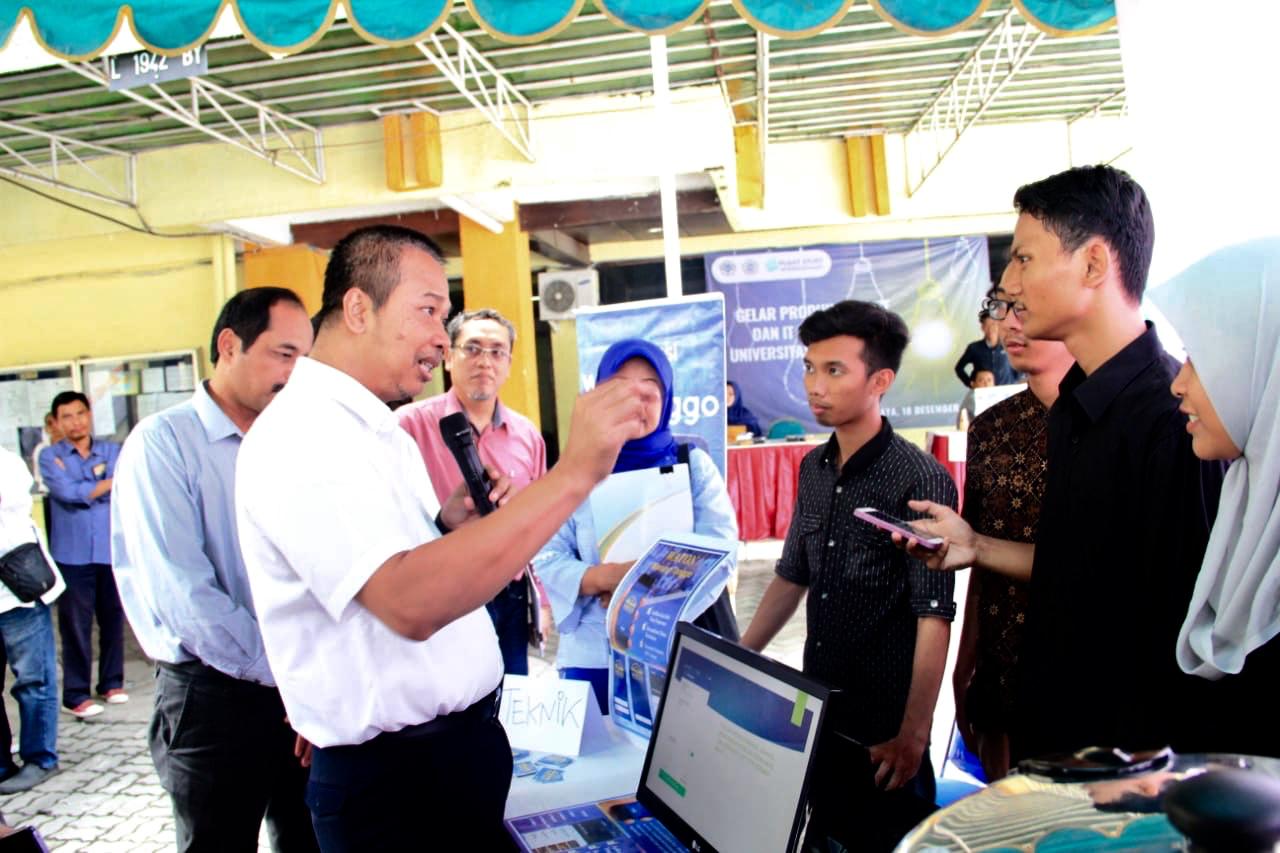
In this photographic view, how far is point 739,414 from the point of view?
10.7 m

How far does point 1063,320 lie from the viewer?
5.09ft

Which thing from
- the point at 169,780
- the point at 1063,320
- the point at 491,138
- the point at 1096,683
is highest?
the point at 491,138

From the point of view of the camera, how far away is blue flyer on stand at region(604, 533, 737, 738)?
174 centimetres

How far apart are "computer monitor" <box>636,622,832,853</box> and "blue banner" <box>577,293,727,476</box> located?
2.05 metres

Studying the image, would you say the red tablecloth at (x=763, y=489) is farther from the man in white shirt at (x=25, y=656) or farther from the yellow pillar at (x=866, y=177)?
the man in white shirt at (x=25, y=656)

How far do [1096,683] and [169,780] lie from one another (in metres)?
2.02

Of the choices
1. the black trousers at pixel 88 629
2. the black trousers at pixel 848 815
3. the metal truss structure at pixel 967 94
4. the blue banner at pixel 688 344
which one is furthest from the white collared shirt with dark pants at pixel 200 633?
the metal truss structure at pixel 967 94

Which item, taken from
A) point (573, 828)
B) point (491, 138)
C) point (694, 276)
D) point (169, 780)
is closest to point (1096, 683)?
point (573, 828)

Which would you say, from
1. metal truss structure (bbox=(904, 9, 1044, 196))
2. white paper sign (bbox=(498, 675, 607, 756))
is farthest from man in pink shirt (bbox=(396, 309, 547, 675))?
metal truss structure (bbox=(904, 9, 1044, 196))

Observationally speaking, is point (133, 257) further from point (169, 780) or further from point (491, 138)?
point (169, 780)

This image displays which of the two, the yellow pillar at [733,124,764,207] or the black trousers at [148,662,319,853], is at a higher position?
the yellow pillar at [733,124,764,207]

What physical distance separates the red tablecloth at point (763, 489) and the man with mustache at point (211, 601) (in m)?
6.35

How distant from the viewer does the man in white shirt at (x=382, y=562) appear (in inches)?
48.5

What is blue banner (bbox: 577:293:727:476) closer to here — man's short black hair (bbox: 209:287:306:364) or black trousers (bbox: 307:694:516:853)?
man's short black hair (bbox: 209:287:306:364)
